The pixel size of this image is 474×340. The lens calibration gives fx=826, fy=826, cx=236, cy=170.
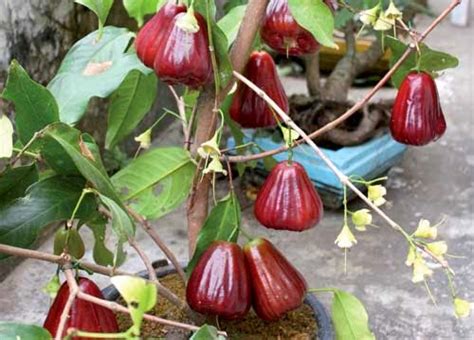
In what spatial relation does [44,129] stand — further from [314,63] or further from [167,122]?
[167,122]

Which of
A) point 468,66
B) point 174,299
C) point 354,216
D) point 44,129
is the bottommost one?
point 468,66

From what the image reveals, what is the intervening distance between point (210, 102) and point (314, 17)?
186mm

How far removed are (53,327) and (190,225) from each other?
0.31m

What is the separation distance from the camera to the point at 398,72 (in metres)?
1.02

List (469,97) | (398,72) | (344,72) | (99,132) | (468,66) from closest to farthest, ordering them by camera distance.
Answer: (398,72)
(99,132)
(344,72)
(469,97)
(468,66)

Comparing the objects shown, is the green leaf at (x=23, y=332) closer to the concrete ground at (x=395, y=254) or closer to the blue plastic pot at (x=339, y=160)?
the concrete ground at (x=395, y=254)

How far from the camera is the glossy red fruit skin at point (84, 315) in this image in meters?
0.75

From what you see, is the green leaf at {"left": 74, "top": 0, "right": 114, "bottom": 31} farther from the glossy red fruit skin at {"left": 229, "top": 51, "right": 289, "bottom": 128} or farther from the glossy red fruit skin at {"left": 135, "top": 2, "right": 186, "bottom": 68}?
the glossy red fruit skin at {"left": 229, "top": 51, "right": 289, "bottom": 128}

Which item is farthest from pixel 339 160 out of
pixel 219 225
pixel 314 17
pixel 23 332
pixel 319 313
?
pixel 23 332

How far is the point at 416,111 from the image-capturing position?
90 cm

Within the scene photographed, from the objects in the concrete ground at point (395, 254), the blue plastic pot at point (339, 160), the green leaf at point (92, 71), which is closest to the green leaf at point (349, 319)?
the green leaf at point (92, 71)

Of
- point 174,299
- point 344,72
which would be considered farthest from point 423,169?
point 174,299

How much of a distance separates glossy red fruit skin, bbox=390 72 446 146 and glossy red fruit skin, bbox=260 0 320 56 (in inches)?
4.6

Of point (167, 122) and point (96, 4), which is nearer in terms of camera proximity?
point (96, 4)
